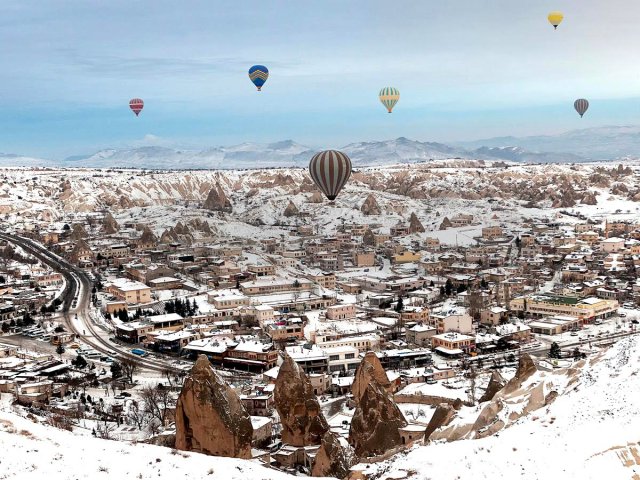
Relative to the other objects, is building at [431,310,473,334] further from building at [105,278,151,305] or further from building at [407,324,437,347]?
building at [105,278,151,305]

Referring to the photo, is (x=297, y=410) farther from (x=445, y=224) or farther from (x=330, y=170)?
(x=445, y=224)

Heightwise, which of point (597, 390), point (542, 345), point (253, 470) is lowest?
point (542, 345)

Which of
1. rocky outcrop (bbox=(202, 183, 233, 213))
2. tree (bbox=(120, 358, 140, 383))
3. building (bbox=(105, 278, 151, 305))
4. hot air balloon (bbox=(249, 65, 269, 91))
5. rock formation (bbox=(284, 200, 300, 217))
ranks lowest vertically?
tree (bbox=(120, 358, 140, 383))

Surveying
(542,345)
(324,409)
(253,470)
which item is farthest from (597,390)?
(542,345)

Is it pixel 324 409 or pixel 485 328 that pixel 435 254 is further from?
pixel 324 409

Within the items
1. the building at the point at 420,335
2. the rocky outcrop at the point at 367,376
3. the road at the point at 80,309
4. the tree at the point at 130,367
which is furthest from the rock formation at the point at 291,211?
the rocky outcrop at the point at 367,376

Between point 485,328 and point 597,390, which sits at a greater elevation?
point 597,390

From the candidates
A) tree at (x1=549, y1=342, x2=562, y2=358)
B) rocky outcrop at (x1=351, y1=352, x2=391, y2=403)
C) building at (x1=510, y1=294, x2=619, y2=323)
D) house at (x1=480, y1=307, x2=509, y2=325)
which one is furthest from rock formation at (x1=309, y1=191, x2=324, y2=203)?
rocky outcrop at (x1=351, y1=352, x2=391, y2=403)
